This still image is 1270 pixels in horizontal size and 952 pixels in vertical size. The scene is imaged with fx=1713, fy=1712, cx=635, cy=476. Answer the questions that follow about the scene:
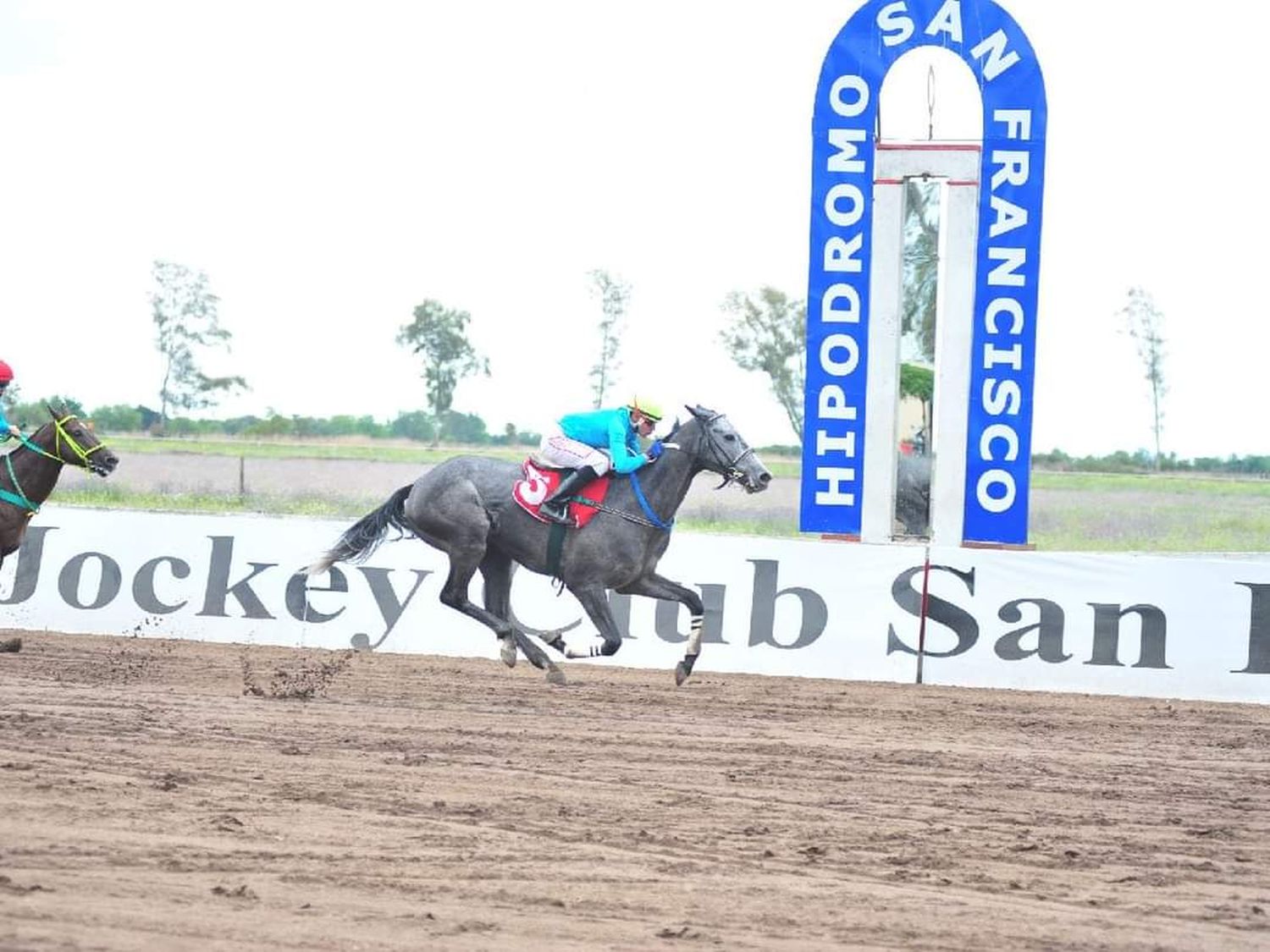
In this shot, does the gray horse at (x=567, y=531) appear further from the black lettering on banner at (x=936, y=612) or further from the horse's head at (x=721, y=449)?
the black lettering on banner at (x=936, y=612)

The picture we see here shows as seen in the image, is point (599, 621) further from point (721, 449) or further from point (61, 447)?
point (61, 447)

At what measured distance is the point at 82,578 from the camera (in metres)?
17.2

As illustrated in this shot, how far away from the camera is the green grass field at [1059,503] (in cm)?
2644

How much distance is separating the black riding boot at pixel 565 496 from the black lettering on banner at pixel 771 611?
246cm

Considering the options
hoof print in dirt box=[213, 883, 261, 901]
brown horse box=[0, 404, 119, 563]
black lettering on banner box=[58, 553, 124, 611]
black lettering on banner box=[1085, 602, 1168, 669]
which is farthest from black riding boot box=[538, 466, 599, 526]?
hoof print in dirt box=[213, 883, 261, 901]

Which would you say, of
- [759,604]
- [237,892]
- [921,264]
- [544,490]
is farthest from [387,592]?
[237,892]

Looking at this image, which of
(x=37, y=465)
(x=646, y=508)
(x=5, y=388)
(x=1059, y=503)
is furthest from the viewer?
(x=1059, y=503)

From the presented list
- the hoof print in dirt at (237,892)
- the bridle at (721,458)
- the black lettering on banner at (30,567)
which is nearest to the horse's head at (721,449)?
the bridle at (721,458)

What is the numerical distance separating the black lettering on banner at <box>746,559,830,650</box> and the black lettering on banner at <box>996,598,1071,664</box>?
160 centimetres

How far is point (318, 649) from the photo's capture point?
1656cm

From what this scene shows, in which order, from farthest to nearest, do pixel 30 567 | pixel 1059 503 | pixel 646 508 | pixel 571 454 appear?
pixel 1059 503, pixel 30 567, pixel 571 454, pixel 646 508

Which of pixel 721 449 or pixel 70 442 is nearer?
pixel 721 449

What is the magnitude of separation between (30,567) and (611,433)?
22.4 ft

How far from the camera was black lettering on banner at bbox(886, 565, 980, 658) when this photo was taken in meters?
15.5
